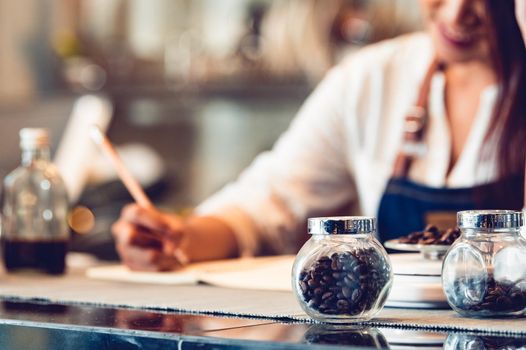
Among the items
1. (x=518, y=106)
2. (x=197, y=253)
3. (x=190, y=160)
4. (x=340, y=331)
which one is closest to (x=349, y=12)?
(x=190, y=160)

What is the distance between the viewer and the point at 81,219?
3602 mm

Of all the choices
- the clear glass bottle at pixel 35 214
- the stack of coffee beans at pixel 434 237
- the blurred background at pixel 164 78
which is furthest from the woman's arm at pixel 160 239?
the blurred background at pixel 164 78

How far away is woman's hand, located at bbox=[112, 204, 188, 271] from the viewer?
1.70 m

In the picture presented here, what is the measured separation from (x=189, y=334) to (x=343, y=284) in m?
0.18

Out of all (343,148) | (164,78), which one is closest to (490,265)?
(343,148)

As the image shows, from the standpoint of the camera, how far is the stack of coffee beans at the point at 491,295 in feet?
3.55

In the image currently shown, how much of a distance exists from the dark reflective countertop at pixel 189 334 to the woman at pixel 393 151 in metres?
0.53

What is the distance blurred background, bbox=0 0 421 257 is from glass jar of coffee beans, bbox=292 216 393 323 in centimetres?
242

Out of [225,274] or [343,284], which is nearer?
[343,284]

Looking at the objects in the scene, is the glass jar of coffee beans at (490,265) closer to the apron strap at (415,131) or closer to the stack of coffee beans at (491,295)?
the stack of coffee beans at (491,295)

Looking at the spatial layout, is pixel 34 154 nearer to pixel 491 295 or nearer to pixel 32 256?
pixel 32 256

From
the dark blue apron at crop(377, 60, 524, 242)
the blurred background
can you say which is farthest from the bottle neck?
Answer: the blurred background

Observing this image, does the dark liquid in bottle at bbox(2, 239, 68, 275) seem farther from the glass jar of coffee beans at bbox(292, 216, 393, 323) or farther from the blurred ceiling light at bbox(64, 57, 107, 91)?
the blurred ceiling light at bbox(64, 57, 107, 91)

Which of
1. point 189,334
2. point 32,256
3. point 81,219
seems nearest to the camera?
point 189,334
